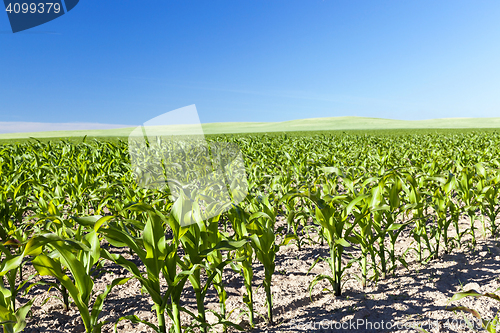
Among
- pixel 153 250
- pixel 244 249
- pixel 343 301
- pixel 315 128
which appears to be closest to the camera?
pixel 153 250

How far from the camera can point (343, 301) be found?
247cm

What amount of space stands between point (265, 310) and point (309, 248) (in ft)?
4.81

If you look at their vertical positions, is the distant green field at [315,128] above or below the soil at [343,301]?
above

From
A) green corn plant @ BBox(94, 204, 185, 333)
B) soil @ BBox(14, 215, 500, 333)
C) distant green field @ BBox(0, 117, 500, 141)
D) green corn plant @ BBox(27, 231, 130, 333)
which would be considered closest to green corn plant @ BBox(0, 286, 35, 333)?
green corn plant @ BBox(27, 231, 130, 333)

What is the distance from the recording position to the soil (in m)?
2.18

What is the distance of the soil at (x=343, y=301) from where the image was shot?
2.18 m

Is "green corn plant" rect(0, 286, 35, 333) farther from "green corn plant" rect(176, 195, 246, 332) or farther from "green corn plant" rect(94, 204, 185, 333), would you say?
"green corn plant" rect(176, 195, 246, 332)

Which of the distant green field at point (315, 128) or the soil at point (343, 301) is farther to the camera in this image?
the distant green field at point (315, 128)

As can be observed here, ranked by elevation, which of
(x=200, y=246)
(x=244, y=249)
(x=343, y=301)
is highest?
(x=200, y=246)

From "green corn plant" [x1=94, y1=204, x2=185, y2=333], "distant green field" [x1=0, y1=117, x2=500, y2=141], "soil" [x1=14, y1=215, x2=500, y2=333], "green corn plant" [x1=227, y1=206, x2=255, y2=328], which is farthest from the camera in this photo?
"distant green field" [x1=0, y1=117, x2=500, y2=141]

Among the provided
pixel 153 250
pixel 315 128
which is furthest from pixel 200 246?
pixel 315 128

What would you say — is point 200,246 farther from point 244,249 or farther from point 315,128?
point 315,128

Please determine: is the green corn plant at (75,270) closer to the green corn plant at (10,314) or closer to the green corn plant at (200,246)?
the green corn plant at (10,314)

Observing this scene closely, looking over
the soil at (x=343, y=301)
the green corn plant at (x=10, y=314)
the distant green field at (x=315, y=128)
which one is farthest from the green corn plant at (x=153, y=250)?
the distant green field at (x=315, y=128)
